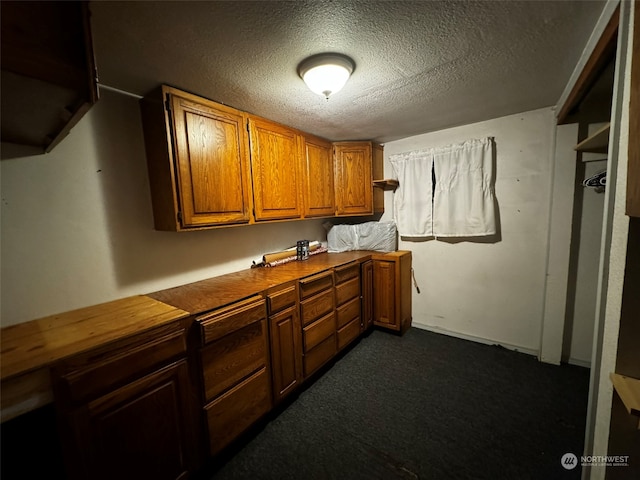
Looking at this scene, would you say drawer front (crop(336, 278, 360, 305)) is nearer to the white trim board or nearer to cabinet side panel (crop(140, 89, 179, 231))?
the white trim board

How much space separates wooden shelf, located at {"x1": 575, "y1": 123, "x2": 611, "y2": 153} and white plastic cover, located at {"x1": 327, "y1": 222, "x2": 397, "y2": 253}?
1.57 m

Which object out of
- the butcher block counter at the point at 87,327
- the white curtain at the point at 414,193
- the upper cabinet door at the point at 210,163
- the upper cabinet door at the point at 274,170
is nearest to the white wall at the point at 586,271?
the white curtain at the point at 414,193

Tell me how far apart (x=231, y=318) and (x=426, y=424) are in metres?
1.40

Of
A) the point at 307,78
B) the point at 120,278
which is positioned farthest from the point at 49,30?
the point at 120,278

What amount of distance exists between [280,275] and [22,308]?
1.36 metres

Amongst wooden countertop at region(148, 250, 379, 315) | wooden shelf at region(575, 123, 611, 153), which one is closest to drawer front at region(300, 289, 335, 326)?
wooden countertop at region(148, 250, 379, 315)

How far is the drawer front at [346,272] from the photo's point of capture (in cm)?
223

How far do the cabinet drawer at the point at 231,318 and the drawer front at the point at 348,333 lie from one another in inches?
38.3

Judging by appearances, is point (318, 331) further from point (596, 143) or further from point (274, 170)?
point (596, 143)

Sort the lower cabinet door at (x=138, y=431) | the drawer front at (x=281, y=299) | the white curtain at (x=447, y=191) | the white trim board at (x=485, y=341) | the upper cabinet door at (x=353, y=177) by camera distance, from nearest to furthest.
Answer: the lower cabinet door at (x=138, y=431)
the drawer front at (x=281, y=299)
the white trim board at (x=485, y=341)
the white curtain at (x=447, y=191)
the upper cabinet door at (x=353, y=177)

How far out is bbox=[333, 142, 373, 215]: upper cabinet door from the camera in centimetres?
272

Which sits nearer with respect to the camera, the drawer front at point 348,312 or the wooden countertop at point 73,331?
the wooden countertop at point 73,331

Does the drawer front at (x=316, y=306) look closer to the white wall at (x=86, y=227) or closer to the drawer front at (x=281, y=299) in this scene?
the drawer front at (x=281, y=299)

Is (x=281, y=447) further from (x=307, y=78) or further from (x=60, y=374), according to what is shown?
(x=307, y=78)
